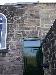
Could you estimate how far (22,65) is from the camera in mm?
8062

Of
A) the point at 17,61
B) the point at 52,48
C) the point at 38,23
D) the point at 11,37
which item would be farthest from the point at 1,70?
Result: the point at 52,48

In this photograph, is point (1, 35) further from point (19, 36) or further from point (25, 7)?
point (25, 7)

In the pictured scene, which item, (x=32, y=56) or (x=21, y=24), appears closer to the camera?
(x=32, y=56)

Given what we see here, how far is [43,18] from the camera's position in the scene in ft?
27.3

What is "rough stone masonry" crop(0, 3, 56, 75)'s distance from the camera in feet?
26.7

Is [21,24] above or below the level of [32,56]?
above

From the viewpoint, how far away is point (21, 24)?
8.30m

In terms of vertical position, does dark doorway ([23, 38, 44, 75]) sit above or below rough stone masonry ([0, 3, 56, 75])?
below

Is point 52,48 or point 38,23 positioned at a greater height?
point 38,23

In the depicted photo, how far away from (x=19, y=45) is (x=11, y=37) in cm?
37

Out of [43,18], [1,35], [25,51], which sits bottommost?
[25,51]

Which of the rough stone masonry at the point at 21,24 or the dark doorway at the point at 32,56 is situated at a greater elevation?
the rough stone masonry at the point at 21,24

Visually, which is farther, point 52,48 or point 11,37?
point 11,37

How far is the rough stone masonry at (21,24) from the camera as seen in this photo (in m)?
8.14
